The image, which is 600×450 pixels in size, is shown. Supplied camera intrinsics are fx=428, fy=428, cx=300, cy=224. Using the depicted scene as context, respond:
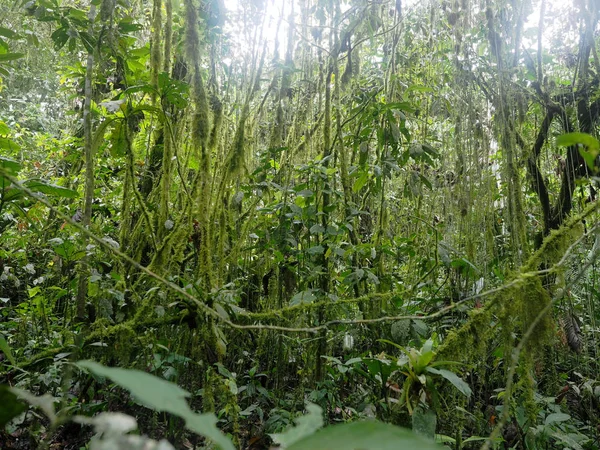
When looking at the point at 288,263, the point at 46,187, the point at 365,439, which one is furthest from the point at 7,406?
the point at 288,263

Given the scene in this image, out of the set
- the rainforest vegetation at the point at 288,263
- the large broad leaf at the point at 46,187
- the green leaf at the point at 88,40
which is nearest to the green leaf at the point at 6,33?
the rainforest vegetation at the point at 288,263

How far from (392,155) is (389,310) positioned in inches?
36.9

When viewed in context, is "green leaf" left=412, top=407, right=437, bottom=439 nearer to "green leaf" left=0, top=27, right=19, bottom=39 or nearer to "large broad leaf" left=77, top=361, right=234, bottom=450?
"large broad leaf" left=77, top=361, right=234, bottom=450

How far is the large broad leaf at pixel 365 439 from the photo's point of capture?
397mm

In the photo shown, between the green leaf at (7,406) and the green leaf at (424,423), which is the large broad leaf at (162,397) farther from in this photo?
the green leaf at (424,423)

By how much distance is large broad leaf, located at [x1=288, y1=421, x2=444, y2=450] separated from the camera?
0.40 m

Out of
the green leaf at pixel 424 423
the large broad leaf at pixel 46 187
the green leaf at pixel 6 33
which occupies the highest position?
the green leaf at pixel 6 33

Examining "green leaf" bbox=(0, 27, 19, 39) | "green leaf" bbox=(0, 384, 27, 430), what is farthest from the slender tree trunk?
"green leaf" bbox=(0, 384, 27, 430)

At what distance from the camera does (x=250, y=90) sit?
217cm

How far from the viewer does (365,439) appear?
0.41 meters

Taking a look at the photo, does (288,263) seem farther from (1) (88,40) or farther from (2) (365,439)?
(2) (365,439)

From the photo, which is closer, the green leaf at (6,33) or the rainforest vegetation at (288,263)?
the rainforest vegetation at (288,263)

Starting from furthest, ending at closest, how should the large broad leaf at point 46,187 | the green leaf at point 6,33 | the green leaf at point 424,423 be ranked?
the green leaf at point 6,33 < the large broad leaf at point 46,187 < the green leaf at point 424,423

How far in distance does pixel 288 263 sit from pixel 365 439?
2.10m
